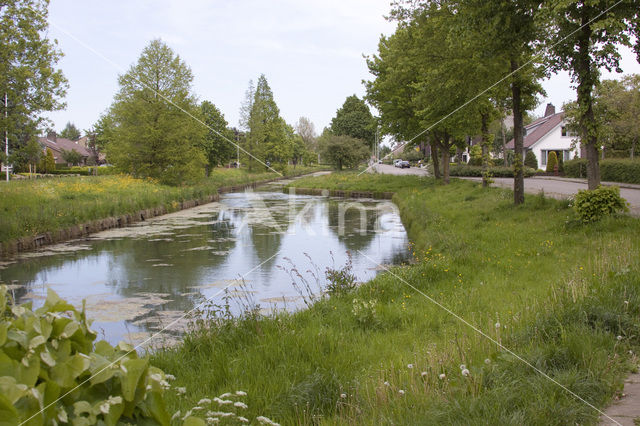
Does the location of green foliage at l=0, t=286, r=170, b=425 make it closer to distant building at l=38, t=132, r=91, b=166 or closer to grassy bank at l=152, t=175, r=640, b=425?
grassy bank at l=152, t=175, r=640, b=425

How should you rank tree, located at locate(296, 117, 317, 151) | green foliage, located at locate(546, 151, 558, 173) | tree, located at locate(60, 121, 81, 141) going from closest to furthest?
1. green foliage, located at locate(546, 151, 558, 173)
2. tree, located at locate(296, 117, 317, 151)
3. tree, located at locate(60, 121, 81, 141)

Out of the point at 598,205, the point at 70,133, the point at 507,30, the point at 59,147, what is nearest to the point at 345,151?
the point at 59,147

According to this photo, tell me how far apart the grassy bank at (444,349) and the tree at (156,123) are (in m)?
29.1

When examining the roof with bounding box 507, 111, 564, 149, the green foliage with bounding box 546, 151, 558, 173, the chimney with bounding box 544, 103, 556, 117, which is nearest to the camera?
the green foliage with bounding box 546, 151, 558, 173

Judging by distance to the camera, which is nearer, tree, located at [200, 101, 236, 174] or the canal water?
the canal water

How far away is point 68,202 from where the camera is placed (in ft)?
67.7

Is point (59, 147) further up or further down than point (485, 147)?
further up

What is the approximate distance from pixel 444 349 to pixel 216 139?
5645cm

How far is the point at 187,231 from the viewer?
2042 centimetres

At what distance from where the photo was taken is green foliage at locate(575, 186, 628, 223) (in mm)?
11375

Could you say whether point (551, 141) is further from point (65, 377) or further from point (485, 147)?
point (65, 377)

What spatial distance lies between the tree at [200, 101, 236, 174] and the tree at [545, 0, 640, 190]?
45612 millimetres

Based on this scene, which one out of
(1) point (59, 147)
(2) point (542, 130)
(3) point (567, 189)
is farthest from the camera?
(1) point (59, 147)

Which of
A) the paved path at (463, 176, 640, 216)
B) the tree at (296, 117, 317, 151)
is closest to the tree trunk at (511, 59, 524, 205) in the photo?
the paved path at (463, 176, 640, 216)
